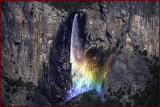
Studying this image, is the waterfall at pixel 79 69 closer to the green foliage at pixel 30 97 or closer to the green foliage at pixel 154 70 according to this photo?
the green foliage at pixel 30 97

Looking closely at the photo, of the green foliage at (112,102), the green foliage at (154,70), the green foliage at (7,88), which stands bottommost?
the green foliage at (112,102)

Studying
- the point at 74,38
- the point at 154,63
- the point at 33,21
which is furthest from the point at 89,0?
the point at 154,63

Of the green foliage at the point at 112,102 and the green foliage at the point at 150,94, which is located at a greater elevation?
the green foliage at the point at 150,94

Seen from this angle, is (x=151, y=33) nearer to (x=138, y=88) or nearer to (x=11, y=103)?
(x=138, y=88)

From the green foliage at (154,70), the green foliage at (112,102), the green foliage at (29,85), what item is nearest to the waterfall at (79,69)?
the green foliage at (112,102)

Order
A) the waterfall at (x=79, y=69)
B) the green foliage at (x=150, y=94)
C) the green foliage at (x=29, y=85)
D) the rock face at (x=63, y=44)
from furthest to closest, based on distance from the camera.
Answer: the waterfall at (x=79, y=69) → the green foliage at (x=29, y=85) → the rock face at (x=63, y=44) → the green foliage at (x=150, y=94)

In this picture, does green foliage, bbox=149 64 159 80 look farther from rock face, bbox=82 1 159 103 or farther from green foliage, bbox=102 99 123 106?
green foliage, bbox=102 99 123 106

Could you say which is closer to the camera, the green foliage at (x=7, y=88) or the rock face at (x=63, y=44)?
the green foliage at (x=7, y=88)

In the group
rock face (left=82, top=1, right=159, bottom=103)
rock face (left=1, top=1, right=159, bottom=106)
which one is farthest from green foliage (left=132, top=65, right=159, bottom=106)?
rock face (left=1, top=1, right=159, bottom=106)
